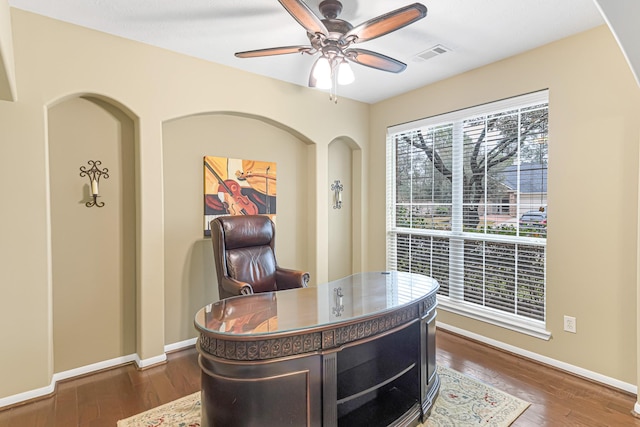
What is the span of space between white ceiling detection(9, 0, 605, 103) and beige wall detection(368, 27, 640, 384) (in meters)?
0.27

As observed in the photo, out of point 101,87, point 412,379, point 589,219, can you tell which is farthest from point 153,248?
point 589,219

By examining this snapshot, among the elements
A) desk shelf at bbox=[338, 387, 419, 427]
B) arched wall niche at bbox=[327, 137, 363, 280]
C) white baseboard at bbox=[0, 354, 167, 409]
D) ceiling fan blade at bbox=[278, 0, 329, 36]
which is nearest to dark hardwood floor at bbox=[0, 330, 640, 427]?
white baseboard at bbox=[0, 354, 167, 409]

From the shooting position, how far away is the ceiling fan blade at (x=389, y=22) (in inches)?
71.9

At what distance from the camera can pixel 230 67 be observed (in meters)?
3.44

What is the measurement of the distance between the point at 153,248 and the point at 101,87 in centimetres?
139

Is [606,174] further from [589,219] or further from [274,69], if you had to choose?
[274,69]

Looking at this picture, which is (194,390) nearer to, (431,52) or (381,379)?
(381,379)

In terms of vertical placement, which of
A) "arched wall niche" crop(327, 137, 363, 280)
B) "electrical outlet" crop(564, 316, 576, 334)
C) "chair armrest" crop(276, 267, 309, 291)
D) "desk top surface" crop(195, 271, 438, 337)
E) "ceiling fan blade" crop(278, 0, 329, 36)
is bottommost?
"electrical outlet" crop(564, 316, 576, 334)

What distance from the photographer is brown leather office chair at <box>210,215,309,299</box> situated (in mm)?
3098

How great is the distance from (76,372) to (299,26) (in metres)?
3.38

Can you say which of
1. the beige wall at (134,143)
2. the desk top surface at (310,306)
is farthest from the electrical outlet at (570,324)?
the beige wall at (134,143)

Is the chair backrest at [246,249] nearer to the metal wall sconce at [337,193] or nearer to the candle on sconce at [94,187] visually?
the candle on sconce at [94,187]

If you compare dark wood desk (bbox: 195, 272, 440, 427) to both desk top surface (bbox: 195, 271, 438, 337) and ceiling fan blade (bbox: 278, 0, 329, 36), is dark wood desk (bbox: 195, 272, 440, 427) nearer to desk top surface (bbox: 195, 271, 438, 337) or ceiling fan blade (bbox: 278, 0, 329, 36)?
desk top surface (bbox: 195, 271, 438, 337)

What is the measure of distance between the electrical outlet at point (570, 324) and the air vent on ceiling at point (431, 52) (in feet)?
8.37
